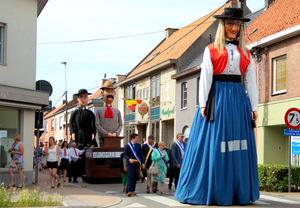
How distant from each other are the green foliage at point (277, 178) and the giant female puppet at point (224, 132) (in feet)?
16.7

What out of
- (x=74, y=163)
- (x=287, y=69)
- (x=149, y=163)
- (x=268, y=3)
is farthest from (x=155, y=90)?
(x=149, y=163)

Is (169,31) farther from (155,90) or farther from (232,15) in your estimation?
(232,15)

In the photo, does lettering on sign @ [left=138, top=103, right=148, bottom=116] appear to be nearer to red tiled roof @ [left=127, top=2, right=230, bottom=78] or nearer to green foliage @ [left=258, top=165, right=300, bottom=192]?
red tiled roof @ [left=127, top=2, right=230, bottom=78]

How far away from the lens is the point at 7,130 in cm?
1509

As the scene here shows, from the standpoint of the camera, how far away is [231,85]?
941 cm

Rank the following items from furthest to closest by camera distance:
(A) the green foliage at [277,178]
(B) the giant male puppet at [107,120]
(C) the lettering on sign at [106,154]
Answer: (B) the giant male puppet at [107,120] → (C) the lettering on sign at [106,154] → (A) the green foliage at [277,178]

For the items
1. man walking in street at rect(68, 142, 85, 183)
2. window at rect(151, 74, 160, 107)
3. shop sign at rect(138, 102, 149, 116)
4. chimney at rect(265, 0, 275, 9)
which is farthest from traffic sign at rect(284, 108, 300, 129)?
shop sign at rect(138, 102, 149, 116)

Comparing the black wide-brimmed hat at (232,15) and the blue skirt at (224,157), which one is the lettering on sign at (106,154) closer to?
the blue skirt at (224,157)

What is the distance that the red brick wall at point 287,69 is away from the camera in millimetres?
18750

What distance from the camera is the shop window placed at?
1488 cm

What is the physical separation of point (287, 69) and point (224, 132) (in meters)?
11.3

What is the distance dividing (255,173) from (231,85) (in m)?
1.82

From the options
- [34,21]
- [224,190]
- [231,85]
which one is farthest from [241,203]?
[34,21]

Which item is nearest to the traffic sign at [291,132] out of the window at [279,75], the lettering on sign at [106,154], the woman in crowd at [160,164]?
the woman in crowd at [160,164]
